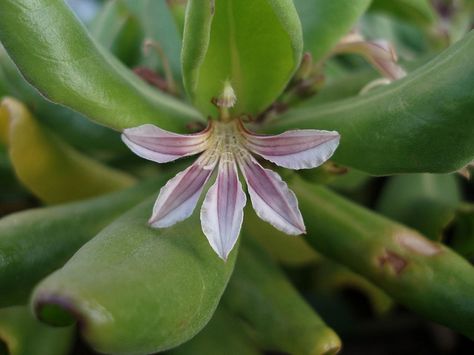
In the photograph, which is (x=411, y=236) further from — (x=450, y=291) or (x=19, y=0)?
(x=19, y=0)

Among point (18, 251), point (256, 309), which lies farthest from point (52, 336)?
point (256, 309)

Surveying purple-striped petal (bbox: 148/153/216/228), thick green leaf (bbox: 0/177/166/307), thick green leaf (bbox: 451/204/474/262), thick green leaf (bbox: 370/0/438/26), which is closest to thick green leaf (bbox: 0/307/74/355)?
thick green leaf (bbox: 0/177/166/307)

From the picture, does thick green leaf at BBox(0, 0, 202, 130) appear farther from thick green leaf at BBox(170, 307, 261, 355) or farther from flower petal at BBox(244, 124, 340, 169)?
thick green leaf at BBox(170, 307, 261, 355)

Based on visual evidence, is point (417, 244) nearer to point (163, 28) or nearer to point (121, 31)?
point (163, 28)

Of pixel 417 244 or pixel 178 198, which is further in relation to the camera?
pixel 417 244

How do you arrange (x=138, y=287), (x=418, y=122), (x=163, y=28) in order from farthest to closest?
(x=163, y=28) < (x=418, y=122) < (x=138, y=287)

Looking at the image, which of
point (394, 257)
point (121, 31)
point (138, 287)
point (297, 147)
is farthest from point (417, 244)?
point (121, 31)
